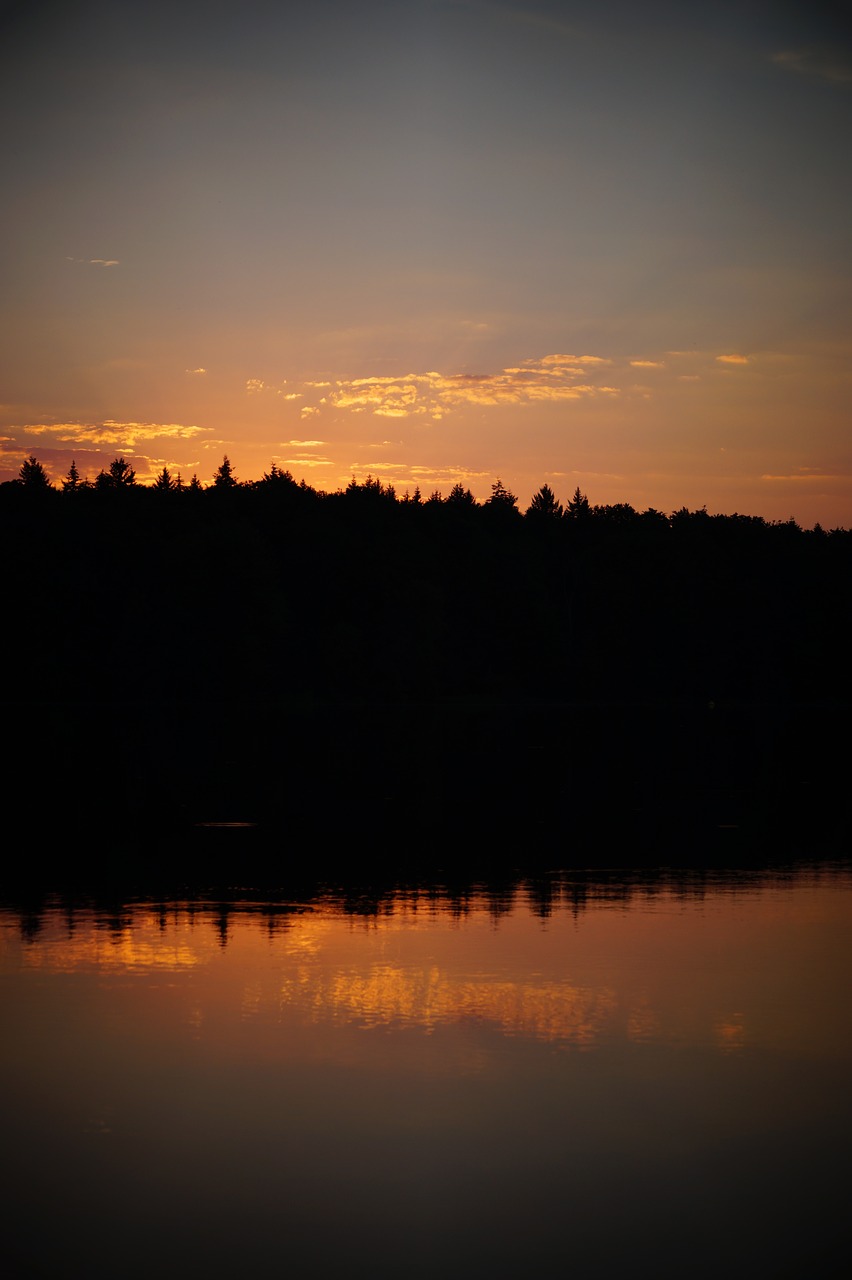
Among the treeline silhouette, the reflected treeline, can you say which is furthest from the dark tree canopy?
the reflected treeline

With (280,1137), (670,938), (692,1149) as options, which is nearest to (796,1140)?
(692,1149)

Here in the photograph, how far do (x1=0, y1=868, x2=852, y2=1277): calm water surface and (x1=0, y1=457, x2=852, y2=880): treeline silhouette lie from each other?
851cm

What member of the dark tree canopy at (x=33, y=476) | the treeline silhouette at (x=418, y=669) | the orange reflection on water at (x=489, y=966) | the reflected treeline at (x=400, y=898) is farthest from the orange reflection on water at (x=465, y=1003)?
the dark tree canopy at (x=33, y=476)

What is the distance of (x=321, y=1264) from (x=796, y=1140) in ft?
11.5

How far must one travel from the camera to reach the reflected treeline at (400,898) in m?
17.0

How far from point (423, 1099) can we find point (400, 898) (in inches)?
344

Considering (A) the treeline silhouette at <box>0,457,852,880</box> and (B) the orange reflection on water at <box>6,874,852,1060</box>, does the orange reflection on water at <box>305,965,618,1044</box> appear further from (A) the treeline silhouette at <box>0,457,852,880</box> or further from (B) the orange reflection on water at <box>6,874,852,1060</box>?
Answer: (A) the treeline silhouette at <box>0,457,852,880</box>

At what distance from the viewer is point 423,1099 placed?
9.98 meters

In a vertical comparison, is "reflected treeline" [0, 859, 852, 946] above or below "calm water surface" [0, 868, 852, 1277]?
below

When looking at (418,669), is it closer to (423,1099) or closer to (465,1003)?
(465,1003)

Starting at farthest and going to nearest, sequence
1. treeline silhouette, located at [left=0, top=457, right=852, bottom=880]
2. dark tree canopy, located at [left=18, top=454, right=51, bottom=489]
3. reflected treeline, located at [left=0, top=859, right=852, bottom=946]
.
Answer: dark tree canopy, located at [left=18, top=454, right=51, bottom=489] < treeline silhouette, located at [left=0, top=457, right=852, bottom=880] < reflected treeline, located at [left=0, top=859, right=852, bottom=946]

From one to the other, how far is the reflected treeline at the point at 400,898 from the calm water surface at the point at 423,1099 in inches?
29.9

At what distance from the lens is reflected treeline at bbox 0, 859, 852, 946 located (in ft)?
55.9

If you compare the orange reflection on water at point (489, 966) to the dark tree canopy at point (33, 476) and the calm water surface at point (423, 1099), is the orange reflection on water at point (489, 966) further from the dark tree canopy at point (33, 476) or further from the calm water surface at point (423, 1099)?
the dark tree canopy at point (33, 476)
